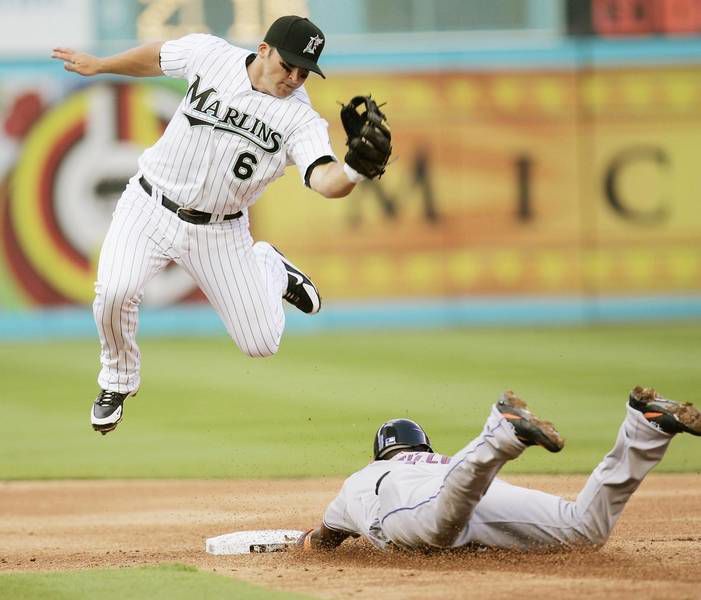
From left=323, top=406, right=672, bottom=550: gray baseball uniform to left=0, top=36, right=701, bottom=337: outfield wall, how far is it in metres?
10.4

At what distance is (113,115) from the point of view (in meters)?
15.9

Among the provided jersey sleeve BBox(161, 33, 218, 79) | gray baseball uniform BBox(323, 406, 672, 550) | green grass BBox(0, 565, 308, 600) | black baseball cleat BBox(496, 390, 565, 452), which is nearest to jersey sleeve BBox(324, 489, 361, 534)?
gray baseball uniform BBox(323, 406, 672, 550)

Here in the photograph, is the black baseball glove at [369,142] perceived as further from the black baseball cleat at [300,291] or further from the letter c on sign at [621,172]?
the letter c on sign at [621,172]

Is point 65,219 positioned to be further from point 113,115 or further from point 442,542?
point 442,542

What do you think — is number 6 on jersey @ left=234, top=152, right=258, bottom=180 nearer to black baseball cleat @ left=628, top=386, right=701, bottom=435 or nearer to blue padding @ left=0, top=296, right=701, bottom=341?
black baseball cleat @ left=628, top=386, right=701, bottom=435

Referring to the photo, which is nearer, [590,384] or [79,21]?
[590,384]

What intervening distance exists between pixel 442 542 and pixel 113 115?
11.3 m

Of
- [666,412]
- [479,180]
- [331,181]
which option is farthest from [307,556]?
[479,180]

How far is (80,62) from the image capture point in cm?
657

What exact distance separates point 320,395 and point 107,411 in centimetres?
492

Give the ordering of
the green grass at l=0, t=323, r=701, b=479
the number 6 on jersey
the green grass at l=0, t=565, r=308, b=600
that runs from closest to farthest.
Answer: the green grass at l=0, t=565, r=308, b=600 → the number 6 on jersey → the green grass at l=0, t=323, r=701, b=479

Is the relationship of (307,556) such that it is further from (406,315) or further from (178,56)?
(406,315)

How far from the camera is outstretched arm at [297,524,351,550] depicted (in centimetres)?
587

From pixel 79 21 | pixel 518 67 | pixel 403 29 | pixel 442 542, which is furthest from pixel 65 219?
pixel 442 542
